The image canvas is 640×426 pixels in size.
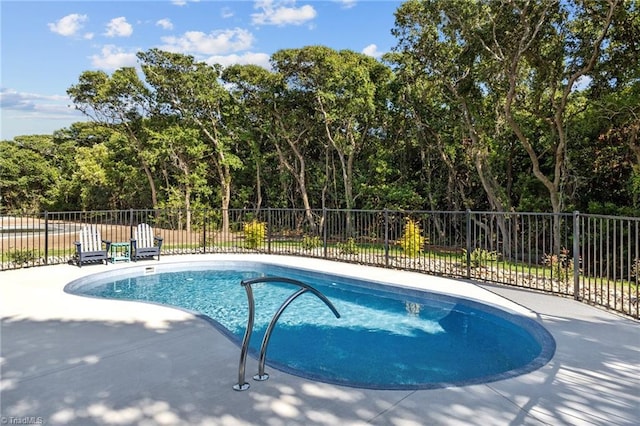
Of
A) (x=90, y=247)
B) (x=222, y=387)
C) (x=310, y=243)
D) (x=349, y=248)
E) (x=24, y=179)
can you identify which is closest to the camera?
(x=222, y=387)

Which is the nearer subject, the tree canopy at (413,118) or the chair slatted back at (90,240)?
the chair slatted back at (90,240)

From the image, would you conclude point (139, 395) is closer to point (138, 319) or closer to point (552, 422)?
point (138, 319)

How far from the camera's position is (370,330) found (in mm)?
5480

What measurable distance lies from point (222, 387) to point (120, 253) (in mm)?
8187

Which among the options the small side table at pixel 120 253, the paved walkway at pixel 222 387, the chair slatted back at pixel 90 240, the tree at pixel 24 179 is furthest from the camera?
the tree at pixel 24 179

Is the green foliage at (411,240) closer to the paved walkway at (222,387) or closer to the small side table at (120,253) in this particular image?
the paved walkway at (222,387)

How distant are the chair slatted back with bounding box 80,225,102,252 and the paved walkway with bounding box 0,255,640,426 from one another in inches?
165

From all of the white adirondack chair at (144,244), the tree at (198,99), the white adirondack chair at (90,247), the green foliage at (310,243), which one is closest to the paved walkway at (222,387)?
the white adirondack chair at (90,247)

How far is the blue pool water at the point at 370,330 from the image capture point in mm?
4051

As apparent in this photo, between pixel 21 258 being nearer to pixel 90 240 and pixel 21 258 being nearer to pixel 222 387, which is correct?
pixel 90 240

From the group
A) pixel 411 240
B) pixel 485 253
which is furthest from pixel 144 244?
pixel 485 253

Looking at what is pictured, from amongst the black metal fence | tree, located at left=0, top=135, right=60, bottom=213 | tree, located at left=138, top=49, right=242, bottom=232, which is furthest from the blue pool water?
tree, located at left=0, top=135, right=60, bottom=213

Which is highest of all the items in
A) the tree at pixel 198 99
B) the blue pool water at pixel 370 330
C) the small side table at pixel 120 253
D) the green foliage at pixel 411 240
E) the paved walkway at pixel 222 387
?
the tree at pixel 198 99

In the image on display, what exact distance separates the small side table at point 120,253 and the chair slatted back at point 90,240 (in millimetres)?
315
